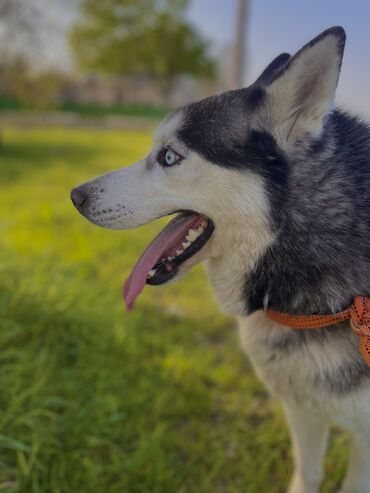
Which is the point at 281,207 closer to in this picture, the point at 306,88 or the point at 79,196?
the point at 306,88

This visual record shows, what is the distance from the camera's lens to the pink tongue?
174cm

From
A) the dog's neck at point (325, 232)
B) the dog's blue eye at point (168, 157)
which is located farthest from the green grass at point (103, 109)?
the dog's neck at point (325, 232)

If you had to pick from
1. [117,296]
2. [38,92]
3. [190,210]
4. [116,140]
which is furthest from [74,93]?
[190,210]

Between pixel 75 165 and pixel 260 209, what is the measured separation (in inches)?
376

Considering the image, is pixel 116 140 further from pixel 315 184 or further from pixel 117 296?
pixel 315 184

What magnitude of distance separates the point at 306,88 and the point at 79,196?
3.23 ft

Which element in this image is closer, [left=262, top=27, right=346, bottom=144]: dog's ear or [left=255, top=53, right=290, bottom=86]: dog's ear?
[left=262, top=27, right=346, bottom=144]: dog's ear

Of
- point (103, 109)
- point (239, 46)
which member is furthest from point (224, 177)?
point (103, 109)

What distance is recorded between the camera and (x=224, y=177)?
5.19ft

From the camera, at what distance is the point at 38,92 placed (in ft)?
38.7

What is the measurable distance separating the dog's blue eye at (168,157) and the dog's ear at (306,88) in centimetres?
39

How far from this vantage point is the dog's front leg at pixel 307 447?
6.30ft

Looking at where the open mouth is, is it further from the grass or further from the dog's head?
the grass

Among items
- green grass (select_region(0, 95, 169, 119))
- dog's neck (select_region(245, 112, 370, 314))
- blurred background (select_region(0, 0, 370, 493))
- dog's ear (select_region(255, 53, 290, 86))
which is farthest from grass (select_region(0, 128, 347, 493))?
green grass (select_region(0, 95, 169, 119))
